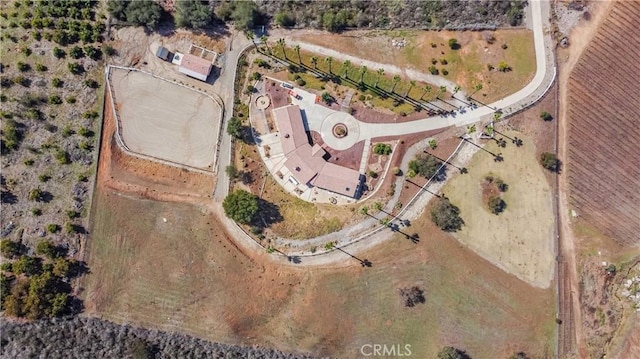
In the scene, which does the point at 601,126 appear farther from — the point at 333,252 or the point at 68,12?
the point at 68,12

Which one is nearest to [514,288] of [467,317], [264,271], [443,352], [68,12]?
[467,317]

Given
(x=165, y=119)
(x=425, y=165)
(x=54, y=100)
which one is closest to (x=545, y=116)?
(x=425, y=165)

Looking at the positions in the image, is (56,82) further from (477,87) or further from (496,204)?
(496,204)

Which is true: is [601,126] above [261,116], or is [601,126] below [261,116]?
above

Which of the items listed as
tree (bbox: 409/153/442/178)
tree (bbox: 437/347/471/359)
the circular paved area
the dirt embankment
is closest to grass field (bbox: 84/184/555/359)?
tree (bbox: 437/347/471/359)

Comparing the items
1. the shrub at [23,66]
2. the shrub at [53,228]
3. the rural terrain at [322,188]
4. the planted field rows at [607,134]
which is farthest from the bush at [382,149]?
the shrub at [23,66]
